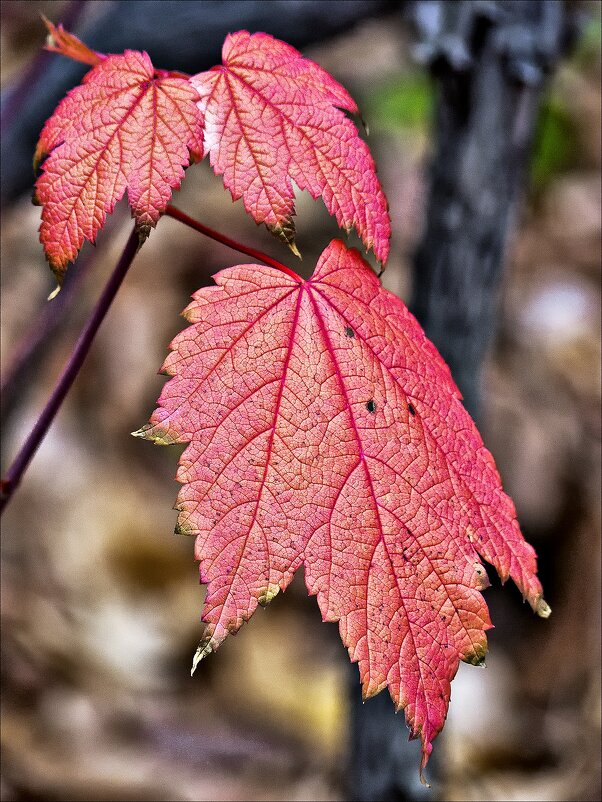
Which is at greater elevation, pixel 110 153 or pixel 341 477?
pixel 110 153

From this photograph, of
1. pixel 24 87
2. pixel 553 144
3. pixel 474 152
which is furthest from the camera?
pixel 553 144

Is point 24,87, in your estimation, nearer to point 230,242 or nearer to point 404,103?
point 230,242

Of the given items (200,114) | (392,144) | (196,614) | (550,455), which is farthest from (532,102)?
(392,144)

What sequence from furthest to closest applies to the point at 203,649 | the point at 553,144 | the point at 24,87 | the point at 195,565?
the point at 553,144
the point at 195,565
the point at 24,87
the point at 203,649

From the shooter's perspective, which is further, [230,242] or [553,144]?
[553,144]

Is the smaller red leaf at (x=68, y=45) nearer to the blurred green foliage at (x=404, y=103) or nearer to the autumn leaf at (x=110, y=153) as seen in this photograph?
the autumn leaf at (x=110, y=153)

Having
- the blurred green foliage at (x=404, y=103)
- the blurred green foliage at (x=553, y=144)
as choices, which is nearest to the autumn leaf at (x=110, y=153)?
the blurred green foliage at (x=404, y=103)

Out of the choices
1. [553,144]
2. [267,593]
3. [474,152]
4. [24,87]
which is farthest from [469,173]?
[553,144]

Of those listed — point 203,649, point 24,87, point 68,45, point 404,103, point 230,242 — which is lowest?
point 203,649
